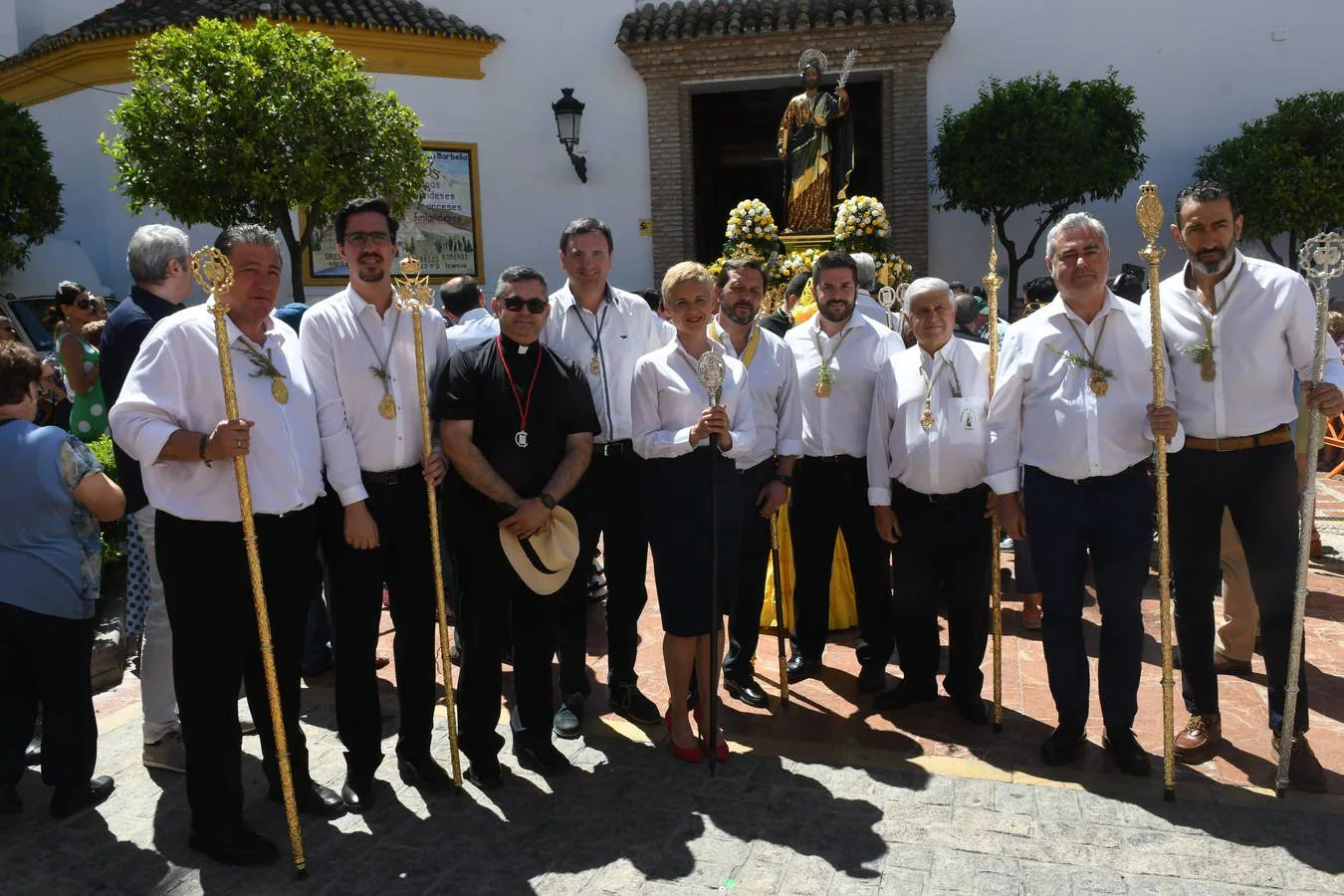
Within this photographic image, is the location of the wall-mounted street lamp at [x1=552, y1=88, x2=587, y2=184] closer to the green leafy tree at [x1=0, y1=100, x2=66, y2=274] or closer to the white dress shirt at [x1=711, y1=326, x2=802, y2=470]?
the green leafy tree at [x1=0, y1=100, x2=66, y2=274]

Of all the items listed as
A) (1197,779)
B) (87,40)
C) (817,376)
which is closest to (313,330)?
(817,376)

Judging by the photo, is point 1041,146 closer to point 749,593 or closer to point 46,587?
point 749,593

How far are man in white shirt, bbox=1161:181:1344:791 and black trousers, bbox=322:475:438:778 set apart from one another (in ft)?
10.2

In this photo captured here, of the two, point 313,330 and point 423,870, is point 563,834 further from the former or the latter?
point 313,330

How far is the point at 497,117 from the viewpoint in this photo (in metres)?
17.3

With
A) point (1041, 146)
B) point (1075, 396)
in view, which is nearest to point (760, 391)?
point (1075, 396)

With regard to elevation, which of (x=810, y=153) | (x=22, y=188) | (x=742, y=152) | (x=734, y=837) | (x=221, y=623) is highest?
(x=742, y=152)

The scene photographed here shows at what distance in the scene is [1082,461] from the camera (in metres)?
3.98

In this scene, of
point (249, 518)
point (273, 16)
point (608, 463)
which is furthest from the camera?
point (273, 16)

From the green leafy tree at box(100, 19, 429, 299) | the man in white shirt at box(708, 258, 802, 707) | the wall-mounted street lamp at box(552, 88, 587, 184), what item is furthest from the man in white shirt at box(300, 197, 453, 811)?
the wall-mounted street lamp at box(552, 88, 587, 184)

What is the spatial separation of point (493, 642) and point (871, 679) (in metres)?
1.97

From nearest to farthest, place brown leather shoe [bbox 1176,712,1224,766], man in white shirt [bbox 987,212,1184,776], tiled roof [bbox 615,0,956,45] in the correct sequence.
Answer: man in white shirt [bbox 987,212,1184,776], brown leather shoe [bbox 1176,712,1224,766], tiled roof [bbox 615,0,956,45]

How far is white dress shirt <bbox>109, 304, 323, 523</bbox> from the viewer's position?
3398 mm

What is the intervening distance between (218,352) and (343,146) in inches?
399
